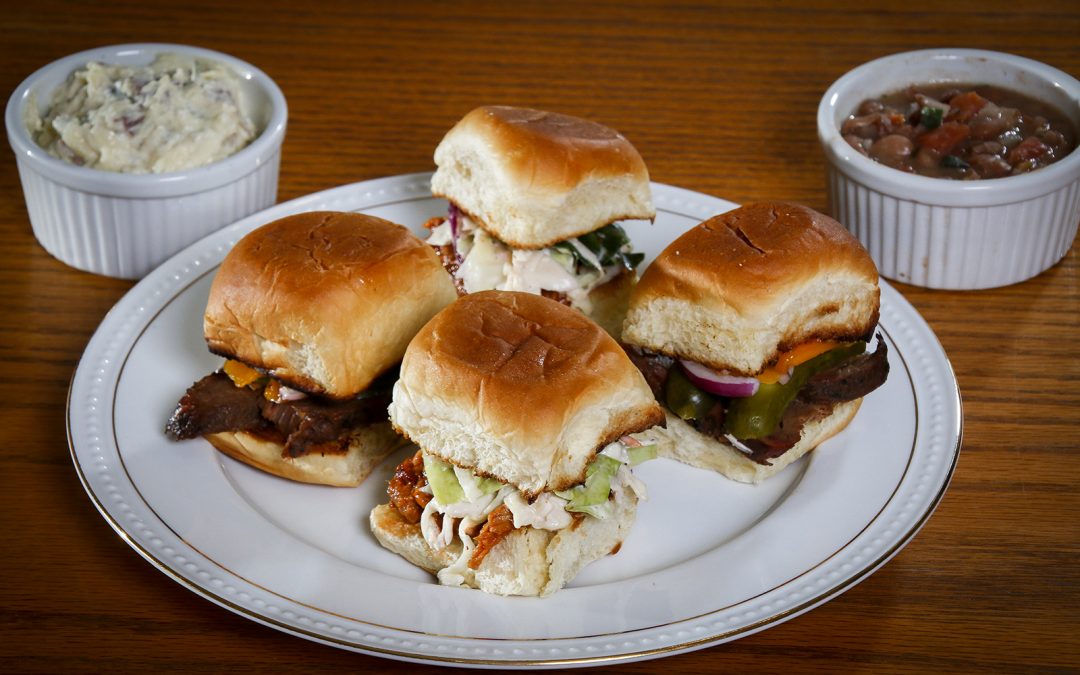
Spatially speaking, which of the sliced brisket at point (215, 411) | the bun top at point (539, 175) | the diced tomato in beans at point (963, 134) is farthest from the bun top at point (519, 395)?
the diced tomato in beans at point (963, 134)

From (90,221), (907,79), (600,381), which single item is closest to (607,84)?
(907,79)

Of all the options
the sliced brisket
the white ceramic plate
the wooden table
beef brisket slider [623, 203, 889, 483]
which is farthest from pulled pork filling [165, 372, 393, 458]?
beef brisket slider [623, 203, 889, 483]

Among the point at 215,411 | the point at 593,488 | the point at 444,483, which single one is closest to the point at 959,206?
the point at 593,488

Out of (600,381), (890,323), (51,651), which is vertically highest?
(600,381)

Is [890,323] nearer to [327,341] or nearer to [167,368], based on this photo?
[327,341]

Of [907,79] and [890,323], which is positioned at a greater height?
[907,79]

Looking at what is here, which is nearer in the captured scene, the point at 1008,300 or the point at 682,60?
the point at 1008,300

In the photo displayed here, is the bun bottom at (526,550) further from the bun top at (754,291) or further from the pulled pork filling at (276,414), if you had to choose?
the bun top at (754,291)
